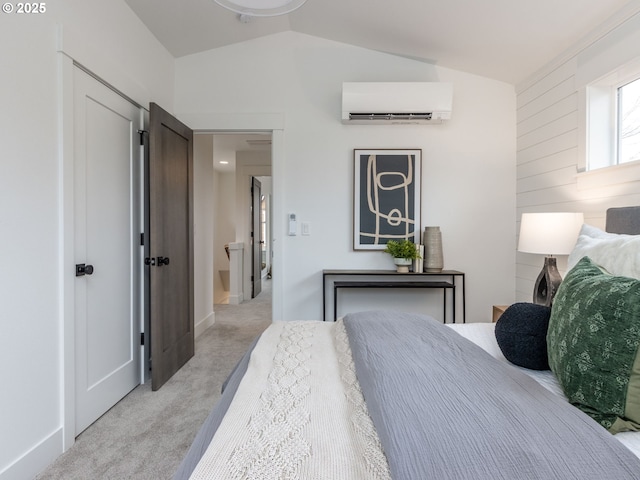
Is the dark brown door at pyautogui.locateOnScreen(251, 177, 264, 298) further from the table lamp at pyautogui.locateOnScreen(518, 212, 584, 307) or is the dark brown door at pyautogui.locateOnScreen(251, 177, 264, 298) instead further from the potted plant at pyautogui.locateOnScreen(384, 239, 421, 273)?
the table lamp at pyautogui.locateOnScreen(518, 212, 584, 307)

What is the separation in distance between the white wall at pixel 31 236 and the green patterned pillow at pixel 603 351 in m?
2.08

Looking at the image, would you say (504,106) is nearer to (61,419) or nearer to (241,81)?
(241,81)

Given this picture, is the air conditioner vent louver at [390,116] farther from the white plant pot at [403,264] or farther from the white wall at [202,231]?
the white wall at [202,231]

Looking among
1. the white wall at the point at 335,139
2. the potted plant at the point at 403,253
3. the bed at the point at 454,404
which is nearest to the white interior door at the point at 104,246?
the white wall at the point at 335,139

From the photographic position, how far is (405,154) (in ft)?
10.1

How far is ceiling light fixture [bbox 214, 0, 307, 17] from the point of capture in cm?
154

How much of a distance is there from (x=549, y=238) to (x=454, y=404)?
186 cm

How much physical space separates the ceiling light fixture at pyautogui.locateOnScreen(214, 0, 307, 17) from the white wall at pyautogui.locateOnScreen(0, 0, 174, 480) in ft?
3.01

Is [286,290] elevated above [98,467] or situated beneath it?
elevated above

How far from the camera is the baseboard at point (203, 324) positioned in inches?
142

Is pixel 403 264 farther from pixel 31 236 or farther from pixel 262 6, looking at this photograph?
pixel 31 236

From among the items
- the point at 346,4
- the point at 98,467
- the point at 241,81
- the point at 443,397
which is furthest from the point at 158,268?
the point at 346,4

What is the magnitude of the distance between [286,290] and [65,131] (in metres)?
1.96

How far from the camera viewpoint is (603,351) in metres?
0.86
